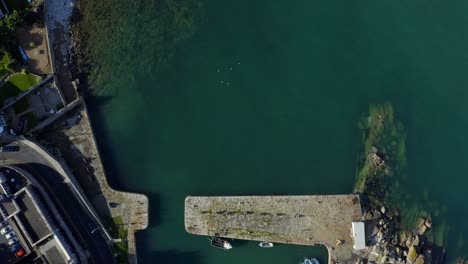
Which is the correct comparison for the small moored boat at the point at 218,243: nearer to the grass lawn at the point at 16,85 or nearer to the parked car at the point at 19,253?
the parked car at the point at 19,253

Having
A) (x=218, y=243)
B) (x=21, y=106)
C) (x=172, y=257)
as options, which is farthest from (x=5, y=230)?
(x=218, y=243)

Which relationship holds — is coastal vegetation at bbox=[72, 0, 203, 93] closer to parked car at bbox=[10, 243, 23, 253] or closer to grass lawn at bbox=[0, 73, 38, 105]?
grass lawn at bbox=[0, 73, 38, 105]

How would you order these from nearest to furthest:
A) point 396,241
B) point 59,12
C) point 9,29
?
point 9,29, point 59,12, point 396,241

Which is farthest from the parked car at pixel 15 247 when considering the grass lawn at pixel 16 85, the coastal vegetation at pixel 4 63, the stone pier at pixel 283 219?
the coastal vegetation at pixel 4 63

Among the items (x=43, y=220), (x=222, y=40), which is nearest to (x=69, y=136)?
(x=43, y=220)

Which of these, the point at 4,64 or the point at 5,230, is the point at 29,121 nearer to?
the point at 4,64

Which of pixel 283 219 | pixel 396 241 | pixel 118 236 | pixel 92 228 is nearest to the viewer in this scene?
pixel 92 228
